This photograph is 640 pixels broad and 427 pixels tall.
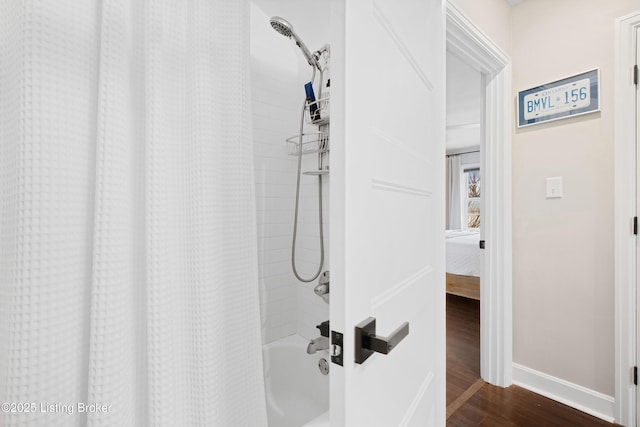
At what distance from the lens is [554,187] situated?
1.71 m

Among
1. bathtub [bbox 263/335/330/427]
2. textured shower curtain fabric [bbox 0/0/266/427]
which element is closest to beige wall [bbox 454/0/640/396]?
bathtub [bbox 263/335/330/427]

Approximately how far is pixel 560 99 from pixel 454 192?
5359 mm

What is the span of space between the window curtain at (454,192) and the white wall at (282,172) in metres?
5.81

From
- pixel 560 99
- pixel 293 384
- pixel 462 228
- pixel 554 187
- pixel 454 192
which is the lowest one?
pixel 293 384

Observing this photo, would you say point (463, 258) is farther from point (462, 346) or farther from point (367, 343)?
point (367, 343)

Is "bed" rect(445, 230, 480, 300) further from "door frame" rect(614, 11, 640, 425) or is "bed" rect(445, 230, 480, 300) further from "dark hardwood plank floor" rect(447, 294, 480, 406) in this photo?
"door frame" rect(614, 11, 640, 425)

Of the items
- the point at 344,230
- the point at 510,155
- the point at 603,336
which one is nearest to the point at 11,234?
the point at 344,230

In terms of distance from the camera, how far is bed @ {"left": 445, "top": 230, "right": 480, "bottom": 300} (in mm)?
3484

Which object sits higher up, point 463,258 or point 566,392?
point 463,258

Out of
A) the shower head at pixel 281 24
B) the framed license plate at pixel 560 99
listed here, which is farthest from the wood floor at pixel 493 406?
the shower head at pixel 281 24

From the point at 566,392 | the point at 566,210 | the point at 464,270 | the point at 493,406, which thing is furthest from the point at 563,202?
the point at 464,270

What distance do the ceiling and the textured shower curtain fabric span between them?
187cm

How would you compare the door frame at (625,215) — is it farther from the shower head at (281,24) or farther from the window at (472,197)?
the window at (472,197)

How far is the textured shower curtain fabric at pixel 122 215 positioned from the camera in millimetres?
478
